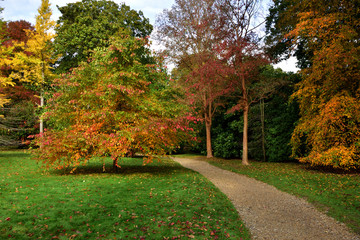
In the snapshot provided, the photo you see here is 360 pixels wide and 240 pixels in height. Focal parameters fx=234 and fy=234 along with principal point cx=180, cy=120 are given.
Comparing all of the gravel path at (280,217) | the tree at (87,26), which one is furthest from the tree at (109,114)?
the tree at (87,26)

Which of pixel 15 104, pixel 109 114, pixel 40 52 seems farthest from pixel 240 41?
pixel 15 104

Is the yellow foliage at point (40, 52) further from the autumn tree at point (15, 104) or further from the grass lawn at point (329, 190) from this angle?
the grass lawn at point (329, 190)

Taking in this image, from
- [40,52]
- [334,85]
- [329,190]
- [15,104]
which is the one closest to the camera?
[329,190]

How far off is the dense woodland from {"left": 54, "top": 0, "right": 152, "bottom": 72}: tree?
102mm

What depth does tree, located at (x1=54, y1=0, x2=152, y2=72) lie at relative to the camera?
19.0 m

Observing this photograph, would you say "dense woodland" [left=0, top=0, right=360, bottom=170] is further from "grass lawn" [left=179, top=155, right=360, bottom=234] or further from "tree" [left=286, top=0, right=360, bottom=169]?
"grass lawn" [left=179, top=155, right=360, bottom=234]

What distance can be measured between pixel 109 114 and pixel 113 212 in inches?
205

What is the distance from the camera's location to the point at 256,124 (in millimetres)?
20406

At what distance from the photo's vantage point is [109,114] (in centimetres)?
1023

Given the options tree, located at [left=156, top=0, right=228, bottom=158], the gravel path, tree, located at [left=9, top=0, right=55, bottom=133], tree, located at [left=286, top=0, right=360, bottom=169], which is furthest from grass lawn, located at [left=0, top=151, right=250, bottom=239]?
tree, located at [left=9, top=0, right=55, bottom=133]

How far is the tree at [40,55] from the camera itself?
1994 centimetres

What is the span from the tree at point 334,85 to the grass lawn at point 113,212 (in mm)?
7427

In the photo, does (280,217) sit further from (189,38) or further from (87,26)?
(87,26)

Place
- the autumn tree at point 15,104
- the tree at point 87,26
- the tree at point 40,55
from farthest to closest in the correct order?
the tree at point 40,55
the autumn tree at point 15,104
the tree at point 87,26
